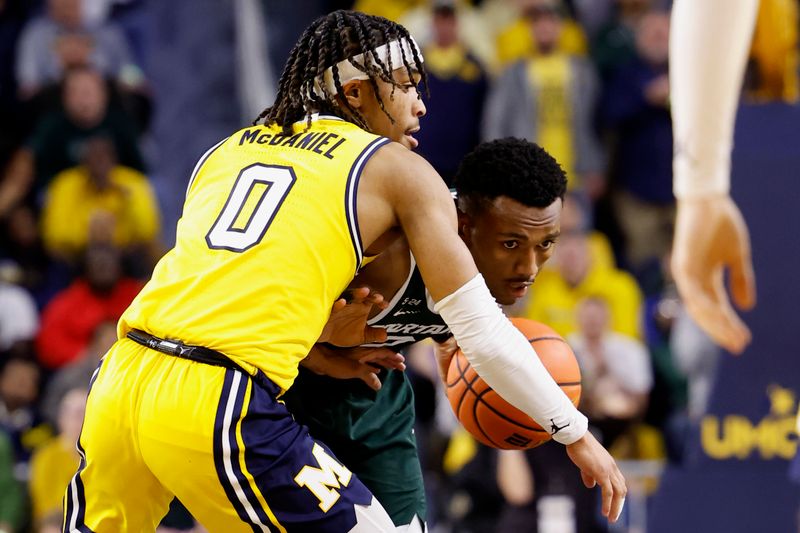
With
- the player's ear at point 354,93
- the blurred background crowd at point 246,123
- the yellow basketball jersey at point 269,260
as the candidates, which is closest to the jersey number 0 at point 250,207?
the yellow basketball jersey at point 269,260

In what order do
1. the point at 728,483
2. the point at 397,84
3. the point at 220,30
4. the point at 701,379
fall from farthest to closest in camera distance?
the point at 220,30
the point at 701,379
the point at 728,483
the point at 397,84

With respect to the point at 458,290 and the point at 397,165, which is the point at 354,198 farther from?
the point at 458,290

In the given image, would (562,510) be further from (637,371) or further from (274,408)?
(274,408)

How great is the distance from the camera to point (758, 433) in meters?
6.63

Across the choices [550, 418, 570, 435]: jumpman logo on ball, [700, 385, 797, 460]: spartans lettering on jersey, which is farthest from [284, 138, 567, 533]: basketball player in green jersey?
[700, 385, 797, 460]: spartans lettering on jersey

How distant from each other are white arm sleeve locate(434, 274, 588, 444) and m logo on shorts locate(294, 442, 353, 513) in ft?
1.48

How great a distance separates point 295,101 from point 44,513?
14.9 feet

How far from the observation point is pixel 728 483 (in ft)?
21.9

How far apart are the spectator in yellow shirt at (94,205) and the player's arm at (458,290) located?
601 cm

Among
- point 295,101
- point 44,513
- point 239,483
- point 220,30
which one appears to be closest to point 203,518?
point 239,483

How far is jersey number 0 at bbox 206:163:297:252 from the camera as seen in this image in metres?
3.57

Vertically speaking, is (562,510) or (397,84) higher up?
(397,84)

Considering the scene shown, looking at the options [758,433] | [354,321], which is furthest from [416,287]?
[758,433]

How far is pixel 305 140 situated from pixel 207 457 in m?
0.89
